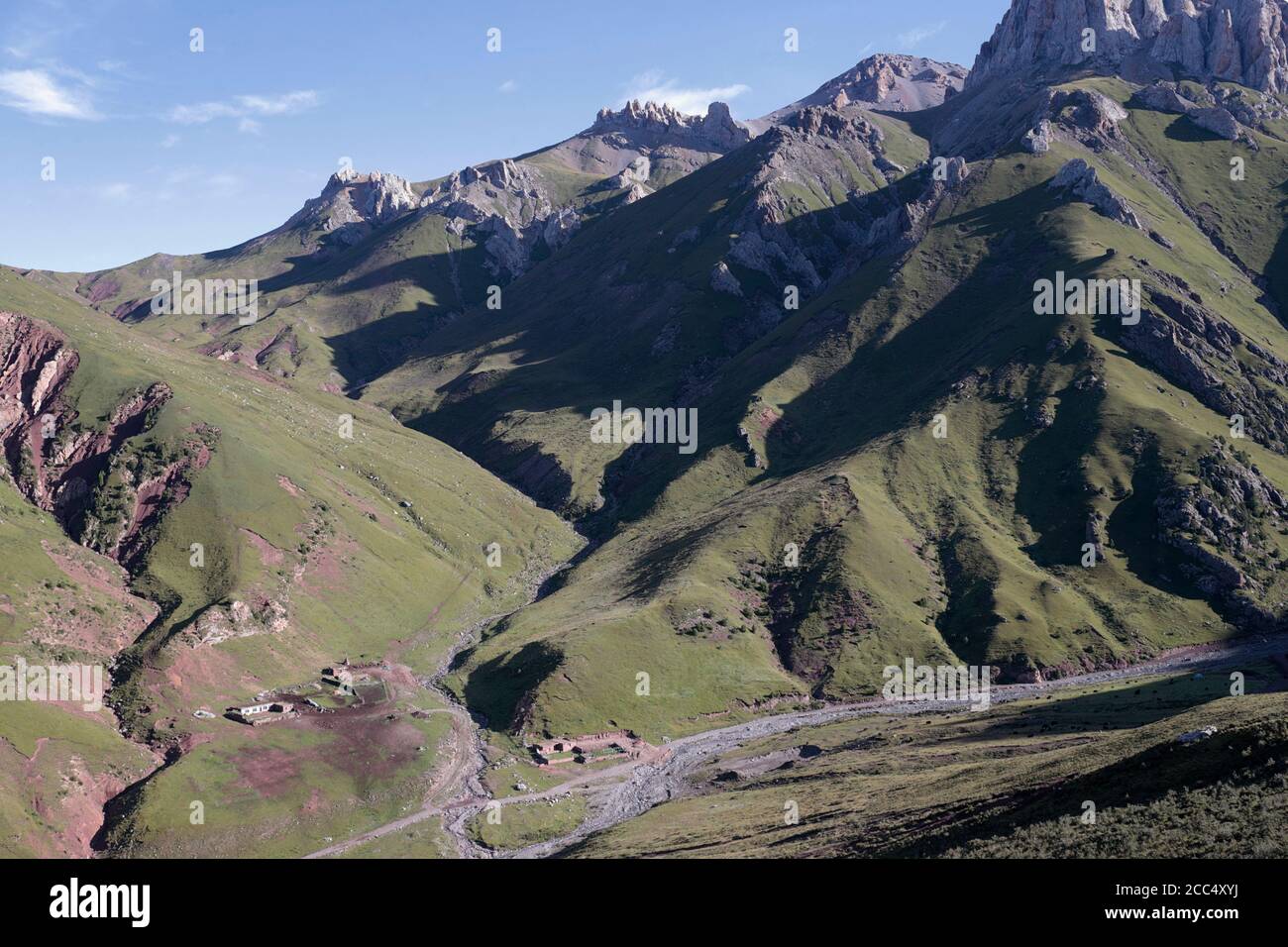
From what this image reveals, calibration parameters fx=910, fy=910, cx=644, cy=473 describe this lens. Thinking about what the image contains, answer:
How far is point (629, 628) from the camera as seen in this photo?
192500 mm

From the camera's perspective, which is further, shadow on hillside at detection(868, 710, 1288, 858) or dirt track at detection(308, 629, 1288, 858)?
dirt track at detection(308, 629, 1288, 858)

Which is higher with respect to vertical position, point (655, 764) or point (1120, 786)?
point (1120, 786)

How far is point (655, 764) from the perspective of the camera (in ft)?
522

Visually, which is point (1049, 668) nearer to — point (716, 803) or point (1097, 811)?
point (716, 803)

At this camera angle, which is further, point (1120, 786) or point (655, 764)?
point (655, 764)

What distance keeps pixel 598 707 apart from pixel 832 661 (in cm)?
5570

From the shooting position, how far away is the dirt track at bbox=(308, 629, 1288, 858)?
134750 mm

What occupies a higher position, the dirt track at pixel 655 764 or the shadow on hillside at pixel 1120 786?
the shadow on hillside at pixel 1120 786

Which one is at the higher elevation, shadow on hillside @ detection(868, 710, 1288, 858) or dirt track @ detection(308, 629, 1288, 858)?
shadow on hillside @ detection(868, 710, 1288, 858)

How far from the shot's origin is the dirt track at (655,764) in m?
135

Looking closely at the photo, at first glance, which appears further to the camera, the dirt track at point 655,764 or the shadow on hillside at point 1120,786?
the dirt track at point 655,764
